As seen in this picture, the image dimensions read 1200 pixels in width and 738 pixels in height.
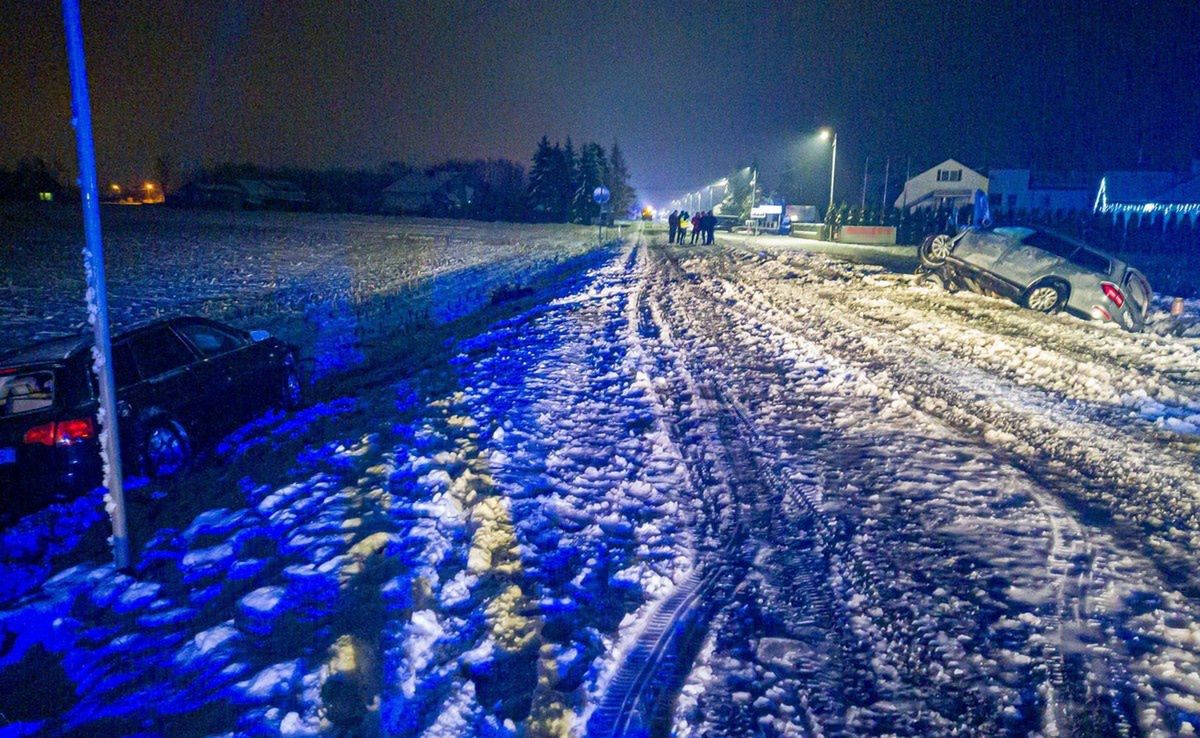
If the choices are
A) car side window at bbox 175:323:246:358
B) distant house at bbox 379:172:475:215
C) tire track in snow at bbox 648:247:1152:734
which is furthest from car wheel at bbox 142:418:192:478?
distant house at bbox 379:172:475:215

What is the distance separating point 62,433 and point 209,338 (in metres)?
2.35

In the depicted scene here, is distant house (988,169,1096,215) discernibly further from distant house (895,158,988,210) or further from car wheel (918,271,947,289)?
car wheel (918,271,947,289)

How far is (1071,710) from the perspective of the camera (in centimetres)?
324

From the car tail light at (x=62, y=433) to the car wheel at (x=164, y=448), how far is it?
2.07 feet

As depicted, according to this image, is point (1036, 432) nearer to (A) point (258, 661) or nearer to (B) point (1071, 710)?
(B) point (1071, 710)

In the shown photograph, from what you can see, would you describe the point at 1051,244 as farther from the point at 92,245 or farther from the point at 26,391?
the point at 26,391

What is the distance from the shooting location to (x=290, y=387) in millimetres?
9039

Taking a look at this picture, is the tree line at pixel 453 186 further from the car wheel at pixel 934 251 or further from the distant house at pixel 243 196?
the car wheel at pixel 934 251

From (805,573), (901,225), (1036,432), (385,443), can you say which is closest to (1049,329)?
(1036,432)

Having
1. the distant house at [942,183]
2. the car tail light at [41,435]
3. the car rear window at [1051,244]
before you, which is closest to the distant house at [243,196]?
the distant house at [942,183]

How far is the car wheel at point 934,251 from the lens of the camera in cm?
1795

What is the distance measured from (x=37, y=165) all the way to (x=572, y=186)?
6592 centimetres

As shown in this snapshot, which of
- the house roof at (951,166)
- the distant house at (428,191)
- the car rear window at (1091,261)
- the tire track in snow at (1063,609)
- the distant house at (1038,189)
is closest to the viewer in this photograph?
the tire track in snow at (1063,609)

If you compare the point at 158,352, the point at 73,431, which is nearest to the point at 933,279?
the point at 158,352
